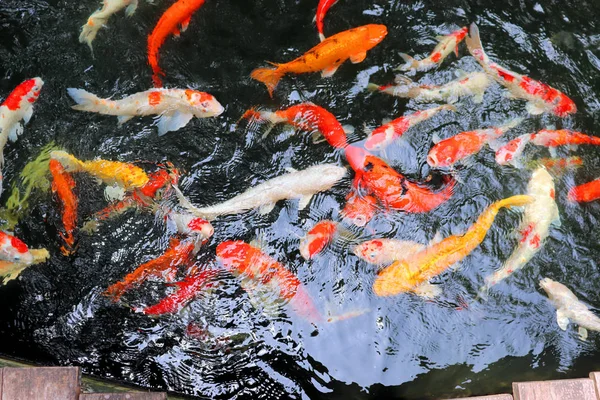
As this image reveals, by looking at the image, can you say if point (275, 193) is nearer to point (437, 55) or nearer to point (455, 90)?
point (455, 90)

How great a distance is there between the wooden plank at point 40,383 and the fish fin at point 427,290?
87.9 inches

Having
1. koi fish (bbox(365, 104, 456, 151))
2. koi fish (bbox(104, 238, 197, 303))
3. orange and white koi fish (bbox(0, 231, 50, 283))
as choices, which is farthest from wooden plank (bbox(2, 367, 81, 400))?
koi fish (bbox(365, 104, 456, 151))

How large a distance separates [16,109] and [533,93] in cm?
404

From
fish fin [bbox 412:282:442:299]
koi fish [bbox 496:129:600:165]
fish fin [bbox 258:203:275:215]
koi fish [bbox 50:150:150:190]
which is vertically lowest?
fish fin [bbox 412:282:442:299]

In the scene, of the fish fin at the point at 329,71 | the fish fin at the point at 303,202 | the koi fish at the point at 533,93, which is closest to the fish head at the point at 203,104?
the fish fin at the point at 329,71

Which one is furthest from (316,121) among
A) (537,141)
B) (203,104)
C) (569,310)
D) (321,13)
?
(569,310)

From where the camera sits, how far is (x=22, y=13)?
4.70 m

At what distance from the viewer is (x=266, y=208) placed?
3934 mm

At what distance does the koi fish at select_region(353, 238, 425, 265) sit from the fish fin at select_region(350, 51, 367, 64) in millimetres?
1500

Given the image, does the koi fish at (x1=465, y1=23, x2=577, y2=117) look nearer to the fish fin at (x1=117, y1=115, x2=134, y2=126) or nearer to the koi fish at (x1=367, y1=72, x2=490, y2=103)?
the koi fish at (x1=367, y1=72, x2=490, y2=103)

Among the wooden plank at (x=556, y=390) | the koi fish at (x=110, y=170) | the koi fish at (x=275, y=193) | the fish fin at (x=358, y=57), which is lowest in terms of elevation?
the wooden plank at (x=556, y=390)

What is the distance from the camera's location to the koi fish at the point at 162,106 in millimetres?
4121

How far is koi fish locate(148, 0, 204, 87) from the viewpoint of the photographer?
4379 millimetres

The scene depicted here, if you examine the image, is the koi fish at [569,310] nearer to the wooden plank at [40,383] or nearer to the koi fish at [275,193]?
the koi fish at [275,193]
